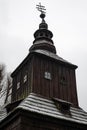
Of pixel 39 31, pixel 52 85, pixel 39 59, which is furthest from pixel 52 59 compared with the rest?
pixel 39 31

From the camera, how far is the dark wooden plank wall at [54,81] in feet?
48.5

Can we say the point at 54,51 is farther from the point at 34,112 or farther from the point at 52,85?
the point at 34,112

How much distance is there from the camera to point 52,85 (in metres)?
15.2

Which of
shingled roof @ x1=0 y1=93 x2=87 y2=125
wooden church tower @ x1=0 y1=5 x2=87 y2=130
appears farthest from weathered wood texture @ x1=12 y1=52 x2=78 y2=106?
shingled roof @ x1=0 y1=93 x2=87 y2=125

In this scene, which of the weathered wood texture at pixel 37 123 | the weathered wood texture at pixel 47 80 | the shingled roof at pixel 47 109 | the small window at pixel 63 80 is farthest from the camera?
the small window at pixel 63 80

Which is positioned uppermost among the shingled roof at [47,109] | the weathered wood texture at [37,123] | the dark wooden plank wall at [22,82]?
the dark wooden plank wall at [22,82]

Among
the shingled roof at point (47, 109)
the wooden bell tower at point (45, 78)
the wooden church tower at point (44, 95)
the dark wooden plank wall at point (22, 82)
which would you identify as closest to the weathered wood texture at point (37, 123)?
the wooden church tower at point (44, 95)

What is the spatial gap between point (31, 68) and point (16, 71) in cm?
254

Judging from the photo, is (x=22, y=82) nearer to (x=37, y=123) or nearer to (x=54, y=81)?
(x=54, y=81)

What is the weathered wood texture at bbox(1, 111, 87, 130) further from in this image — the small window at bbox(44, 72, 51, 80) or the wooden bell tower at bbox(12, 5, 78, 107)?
the small window at bbox(44, 72, 51, 80)

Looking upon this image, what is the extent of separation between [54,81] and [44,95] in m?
1.47

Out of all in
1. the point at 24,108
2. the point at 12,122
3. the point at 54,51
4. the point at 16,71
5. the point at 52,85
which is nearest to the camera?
the point at 24,108

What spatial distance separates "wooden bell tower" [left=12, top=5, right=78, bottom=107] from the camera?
14.8 metres

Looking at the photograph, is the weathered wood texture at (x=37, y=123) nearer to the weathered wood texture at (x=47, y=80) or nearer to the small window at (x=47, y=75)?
the weathered wood texture at (x=47, y=80)
